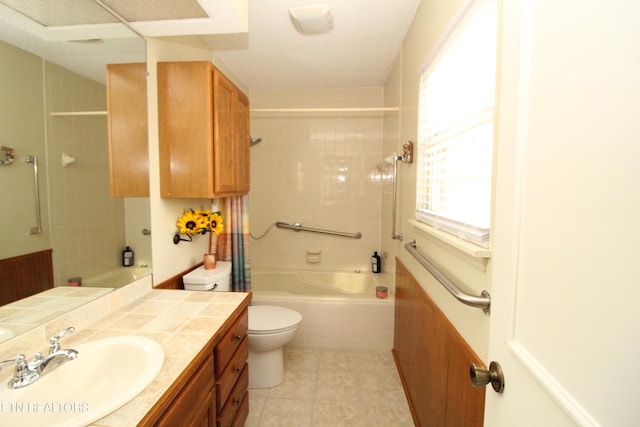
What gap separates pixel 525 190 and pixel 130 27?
5.87ft

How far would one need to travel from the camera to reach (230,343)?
1.24m

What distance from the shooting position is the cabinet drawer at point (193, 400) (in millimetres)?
787

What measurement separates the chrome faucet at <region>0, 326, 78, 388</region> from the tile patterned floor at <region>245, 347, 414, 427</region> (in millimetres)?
1176

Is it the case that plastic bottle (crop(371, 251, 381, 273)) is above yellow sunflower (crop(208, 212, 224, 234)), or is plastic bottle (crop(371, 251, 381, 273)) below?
below

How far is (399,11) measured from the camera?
1714 mm

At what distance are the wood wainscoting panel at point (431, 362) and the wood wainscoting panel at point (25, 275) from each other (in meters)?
1.49

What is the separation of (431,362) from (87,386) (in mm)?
1409

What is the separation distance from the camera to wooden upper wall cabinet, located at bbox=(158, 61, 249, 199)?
63.9 inches

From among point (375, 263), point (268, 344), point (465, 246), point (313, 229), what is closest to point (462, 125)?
point (465, 246)

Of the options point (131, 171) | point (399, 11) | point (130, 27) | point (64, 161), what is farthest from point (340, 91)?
point (64, 161)

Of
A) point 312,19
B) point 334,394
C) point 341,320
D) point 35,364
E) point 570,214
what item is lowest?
point 334,394

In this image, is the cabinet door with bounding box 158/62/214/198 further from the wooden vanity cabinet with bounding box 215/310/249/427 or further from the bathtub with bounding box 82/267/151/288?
the wooden vanity cabinet with bounding box 215/310/249/427

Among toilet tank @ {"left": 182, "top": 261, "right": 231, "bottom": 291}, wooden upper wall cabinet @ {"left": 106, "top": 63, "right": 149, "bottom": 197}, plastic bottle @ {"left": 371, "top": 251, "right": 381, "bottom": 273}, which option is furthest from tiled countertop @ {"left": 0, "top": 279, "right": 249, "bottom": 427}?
plastic bottle @ {"left": 371, "top": 251, "right": 381, "bottom": 273}

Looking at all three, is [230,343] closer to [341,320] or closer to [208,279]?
[208,279]
